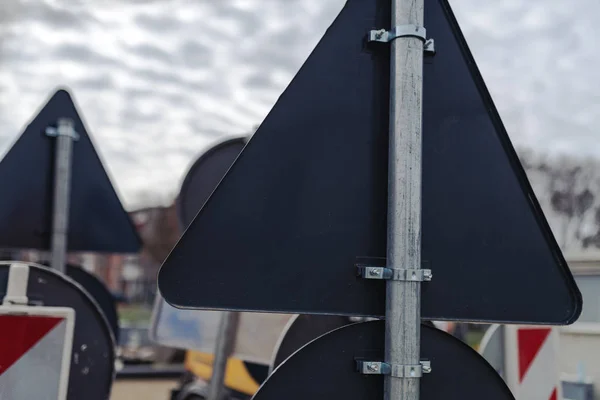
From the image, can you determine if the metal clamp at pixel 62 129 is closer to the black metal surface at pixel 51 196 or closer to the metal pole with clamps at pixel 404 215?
the black metal surface at pixel 51 196

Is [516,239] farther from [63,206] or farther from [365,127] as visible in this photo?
[63,206]

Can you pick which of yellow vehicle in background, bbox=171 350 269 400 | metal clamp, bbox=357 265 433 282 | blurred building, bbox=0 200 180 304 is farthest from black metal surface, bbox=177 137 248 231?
blurred building, bbox=0 200 180 304

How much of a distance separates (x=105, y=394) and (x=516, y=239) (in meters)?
1.58

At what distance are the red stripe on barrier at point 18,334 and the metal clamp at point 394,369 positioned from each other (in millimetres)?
1022

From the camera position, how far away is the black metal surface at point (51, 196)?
135 inches

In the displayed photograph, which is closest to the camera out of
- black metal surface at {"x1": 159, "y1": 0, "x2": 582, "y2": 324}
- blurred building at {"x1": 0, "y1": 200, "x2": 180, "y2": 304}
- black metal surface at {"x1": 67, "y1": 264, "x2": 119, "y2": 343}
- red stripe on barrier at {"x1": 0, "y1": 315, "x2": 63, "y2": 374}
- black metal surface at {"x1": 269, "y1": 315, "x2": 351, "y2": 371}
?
black metal surface at {"x1": 159, "y1": 0, "x2": 582, "y2": 324}

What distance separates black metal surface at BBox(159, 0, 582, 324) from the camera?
1626 mm

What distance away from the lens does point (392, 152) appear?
1.71 metres

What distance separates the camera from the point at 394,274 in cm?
165

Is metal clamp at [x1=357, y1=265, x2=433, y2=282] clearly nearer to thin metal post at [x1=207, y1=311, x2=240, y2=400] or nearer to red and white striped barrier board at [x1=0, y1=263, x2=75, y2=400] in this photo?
red and white striped barrier board at [x1=0, y1=263, x2=75, y2=400]

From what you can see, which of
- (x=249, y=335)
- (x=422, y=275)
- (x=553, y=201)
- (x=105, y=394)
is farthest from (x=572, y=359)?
(x=553, y=201)

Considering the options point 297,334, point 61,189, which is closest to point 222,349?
point 297,334

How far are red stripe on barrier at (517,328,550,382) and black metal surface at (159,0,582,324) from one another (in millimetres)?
906

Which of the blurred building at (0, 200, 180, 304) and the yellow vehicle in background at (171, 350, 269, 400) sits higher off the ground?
the blurred building at (0, 200, 180, 304)
